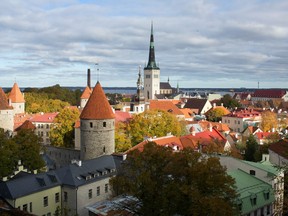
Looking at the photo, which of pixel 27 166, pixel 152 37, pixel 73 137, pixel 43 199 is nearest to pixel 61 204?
pixel 43 199

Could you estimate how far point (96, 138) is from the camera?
32594 mm

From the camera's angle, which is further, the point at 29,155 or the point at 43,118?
the point at 43,118

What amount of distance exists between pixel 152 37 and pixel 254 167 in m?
88.5

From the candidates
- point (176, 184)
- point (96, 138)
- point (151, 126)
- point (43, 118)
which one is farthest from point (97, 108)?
point (43, 118)

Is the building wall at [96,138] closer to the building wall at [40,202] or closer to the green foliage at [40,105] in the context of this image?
the building wall at [40,202]

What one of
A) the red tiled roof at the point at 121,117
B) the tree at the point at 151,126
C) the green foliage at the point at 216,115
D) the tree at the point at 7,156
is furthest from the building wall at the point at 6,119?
the green foliage at the point at 216,115

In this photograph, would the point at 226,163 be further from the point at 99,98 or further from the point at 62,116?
the point at 62,116

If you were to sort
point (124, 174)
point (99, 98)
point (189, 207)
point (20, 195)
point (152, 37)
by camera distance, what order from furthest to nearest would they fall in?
point (152, 37) → point (99, 98) → point (20, 195) → point (124, 174) → point (189, 207)

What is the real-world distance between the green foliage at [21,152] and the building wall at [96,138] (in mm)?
3917

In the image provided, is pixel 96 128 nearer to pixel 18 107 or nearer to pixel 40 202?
pixel 40 202

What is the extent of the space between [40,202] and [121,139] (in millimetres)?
16245

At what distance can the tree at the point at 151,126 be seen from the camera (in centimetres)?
4238

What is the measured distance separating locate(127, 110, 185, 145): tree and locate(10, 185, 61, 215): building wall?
17828 millimetres

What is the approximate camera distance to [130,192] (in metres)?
17.2
